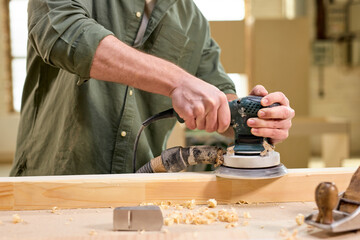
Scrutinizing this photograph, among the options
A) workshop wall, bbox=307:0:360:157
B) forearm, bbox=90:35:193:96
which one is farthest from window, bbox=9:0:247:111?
forearm, bbox=90:35:193:96

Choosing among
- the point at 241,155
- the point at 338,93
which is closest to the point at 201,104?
the point at 241,155

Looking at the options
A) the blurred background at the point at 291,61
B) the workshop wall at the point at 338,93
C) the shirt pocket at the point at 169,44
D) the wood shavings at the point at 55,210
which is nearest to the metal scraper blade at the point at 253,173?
the wood shavings at the point at 55,210

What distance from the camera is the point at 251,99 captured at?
1.02 metres

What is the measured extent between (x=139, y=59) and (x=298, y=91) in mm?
3902

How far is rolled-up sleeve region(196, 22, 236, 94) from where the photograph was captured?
1.55m

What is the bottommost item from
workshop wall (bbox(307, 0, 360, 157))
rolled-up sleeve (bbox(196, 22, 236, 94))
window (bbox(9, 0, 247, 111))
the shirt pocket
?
workshop wall (bbox(307, 0, 360, 157))

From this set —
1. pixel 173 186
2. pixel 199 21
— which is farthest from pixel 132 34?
pixel 173 186

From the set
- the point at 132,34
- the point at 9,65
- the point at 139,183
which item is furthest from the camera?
the point at 9,65

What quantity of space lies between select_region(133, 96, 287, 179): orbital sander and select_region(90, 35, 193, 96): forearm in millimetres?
158

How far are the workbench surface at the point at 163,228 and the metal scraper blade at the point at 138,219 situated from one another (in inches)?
0.6

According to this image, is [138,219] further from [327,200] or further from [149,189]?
[327,200]

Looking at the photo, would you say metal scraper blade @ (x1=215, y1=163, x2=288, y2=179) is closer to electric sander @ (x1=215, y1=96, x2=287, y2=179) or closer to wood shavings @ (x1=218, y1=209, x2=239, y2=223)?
electric sander @ (x1=215, y1=96, x2=287, y2=179)

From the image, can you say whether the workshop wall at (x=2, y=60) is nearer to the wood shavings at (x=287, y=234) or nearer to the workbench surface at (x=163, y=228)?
the workbench surface at (x=163, y=228)

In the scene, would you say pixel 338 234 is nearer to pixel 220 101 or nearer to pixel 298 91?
pixel 220 101
